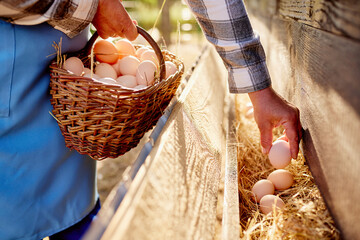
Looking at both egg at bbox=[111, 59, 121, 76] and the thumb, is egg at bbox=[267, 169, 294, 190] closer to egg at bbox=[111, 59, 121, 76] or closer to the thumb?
the thumb

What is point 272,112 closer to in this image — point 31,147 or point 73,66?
point 73,66

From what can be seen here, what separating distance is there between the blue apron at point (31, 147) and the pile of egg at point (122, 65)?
0.09 meters

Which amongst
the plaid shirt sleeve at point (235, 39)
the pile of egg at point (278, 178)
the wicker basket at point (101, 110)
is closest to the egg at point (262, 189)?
the pile of egg at point (278, 178)

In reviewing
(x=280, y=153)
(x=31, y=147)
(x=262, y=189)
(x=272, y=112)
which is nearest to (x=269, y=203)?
(x=262, y=189)

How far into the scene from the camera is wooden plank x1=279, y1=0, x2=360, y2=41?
2.18ft

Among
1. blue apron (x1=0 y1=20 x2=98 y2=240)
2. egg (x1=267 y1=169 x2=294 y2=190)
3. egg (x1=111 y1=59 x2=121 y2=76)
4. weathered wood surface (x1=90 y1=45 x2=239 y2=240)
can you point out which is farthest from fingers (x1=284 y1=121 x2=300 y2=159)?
blue apron (x1=0 y1=20 x2=98 y2=240)

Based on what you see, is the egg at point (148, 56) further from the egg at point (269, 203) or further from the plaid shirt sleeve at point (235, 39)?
the egg at point (269, 203)

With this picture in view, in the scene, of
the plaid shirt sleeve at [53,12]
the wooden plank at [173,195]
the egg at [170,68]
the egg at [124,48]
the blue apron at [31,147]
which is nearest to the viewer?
the wooden plank at [173,195]

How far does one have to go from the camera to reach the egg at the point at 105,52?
→ 4.31ft

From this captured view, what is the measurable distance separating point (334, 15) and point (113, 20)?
66 cm

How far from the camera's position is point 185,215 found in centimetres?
80

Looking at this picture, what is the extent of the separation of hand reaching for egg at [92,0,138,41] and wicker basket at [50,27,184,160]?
0.24 ft

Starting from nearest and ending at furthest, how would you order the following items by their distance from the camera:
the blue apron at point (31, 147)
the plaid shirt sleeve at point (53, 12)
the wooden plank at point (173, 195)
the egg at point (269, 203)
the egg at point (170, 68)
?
the wooden plank at point (173, 195)
the plaid shirt sleeve at point (53, 12)
the blue apron at point (31, 147)
the egg at point (269, 203)
the egg at point (170, 68)

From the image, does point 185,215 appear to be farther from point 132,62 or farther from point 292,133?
point 132,62
